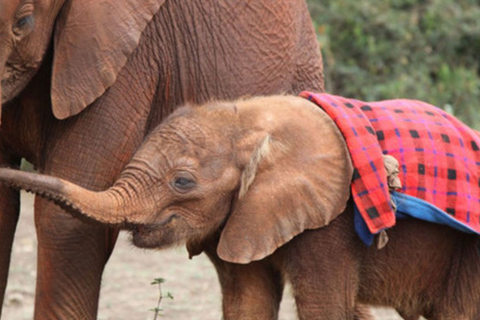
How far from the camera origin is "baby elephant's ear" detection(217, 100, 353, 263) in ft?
14.5

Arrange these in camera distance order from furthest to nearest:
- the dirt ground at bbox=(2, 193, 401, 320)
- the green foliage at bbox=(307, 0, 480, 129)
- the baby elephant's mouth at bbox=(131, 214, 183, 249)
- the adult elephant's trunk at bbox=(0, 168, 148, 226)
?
the green foliage at bbox=(307, 0, 480, 129) → the dirt ground at bbox=(2, 193, 401, 320) → the baby elephant's mouth at bbox=(131, 214, 183, 249) → the adult elephant's trunk at bbox=(0, 168, 148, 226)

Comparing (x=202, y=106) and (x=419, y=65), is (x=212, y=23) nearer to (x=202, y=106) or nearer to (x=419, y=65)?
(x=202, y=106)

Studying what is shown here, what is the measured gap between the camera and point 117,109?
4.81 m

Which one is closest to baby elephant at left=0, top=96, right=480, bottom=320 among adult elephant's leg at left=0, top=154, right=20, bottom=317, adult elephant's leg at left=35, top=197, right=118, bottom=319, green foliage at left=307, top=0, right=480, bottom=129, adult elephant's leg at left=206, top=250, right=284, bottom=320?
adult elephant's leg at left=206, top=250, right=284, bottom=320

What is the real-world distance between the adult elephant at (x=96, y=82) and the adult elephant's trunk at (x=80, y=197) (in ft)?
1.59

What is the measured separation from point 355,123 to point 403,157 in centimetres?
21

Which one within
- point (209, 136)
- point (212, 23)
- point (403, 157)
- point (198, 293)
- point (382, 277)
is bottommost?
point (198, 293)

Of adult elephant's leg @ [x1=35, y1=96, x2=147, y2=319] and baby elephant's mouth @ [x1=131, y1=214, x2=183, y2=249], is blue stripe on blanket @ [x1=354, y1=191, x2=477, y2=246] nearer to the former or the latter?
baby elephant's mouth @ [x1=131, y1=214, x2=183, y2=249]

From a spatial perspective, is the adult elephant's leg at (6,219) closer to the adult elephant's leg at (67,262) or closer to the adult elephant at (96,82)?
the adult elephant at (96,82)

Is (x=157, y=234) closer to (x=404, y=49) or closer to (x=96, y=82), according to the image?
(x=96, y=82)

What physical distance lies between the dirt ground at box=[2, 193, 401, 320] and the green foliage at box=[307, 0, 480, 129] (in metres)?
2.72

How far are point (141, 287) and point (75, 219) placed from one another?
285cm

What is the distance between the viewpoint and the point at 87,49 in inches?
185

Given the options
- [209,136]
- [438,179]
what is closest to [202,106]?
[209,136]
